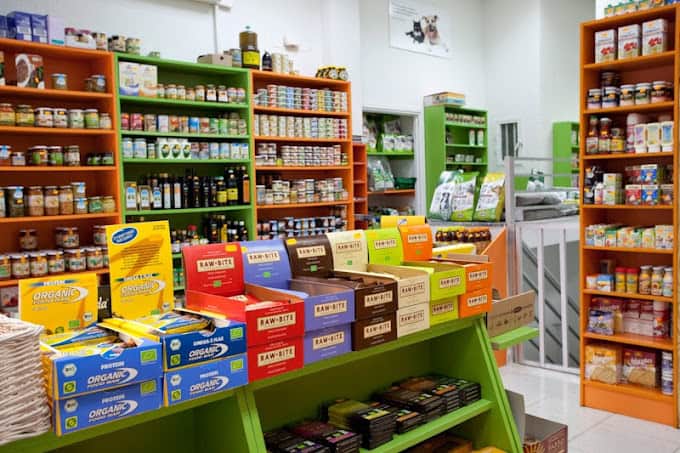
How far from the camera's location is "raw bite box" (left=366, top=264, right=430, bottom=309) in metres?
2.21

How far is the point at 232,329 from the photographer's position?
1.72m

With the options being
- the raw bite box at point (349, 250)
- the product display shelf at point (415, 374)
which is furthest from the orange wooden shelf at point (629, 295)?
the raw bite box at point (349, 250)

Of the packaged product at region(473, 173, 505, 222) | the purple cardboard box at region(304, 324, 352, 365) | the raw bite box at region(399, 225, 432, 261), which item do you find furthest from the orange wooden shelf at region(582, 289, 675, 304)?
the purple cardboard box at region(304, 324, 352, 365)

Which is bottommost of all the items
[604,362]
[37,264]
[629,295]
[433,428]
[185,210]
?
[604,362]

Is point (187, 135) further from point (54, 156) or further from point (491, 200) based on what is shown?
point (491, 200)

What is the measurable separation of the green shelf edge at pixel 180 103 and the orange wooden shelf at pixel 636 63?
10.1 feet

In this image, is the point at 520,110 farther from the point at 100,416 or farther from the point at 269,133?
the point at 100,416

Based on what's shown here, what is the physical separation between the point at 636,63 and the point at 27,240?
4.52 metres

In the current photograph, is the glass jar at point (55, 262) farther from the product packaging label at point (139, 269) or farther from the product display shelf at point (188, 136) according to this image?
the product packaging label at point (139, 269)

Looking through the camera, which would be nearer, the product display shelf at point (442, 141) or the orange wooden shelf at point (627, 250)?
the orange wooden shelf at point (627, 250)

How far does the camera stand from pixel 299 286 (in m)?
2.24

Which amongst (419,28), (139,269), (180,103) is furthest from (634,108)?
(419,28)

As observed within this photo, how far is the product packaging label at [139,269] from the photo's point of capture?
1.93m

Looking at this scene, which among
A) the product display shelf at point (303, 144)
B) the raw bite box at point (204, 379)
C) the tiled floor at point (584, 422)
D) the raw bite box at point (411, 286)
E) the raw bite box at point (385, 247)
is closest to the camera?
the raw bite box at point (204, 379)
